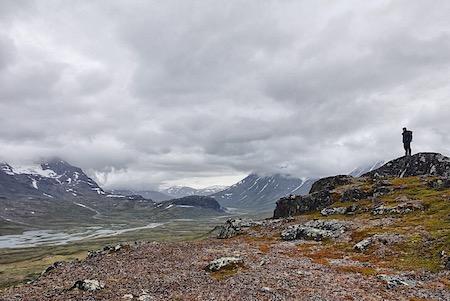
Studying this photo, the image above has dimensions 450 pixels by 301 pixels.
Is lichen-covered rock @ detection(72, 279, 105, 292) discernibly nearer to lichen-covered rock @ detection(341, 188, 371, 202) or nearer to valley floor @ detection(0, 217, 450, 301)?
valley floor @ detection(0, 217, 450, 301)

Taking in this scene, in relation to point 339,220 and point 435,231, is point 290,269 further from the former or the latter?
point 339,220

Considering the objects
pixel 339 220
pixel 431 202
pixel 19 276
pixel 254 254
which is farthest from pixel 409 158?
pixel 19 276

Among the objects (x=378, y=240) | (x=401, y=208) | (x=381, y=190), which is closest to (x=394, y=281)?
(x=378, y=240)

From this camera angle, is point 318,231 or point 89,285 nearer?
point 89,285

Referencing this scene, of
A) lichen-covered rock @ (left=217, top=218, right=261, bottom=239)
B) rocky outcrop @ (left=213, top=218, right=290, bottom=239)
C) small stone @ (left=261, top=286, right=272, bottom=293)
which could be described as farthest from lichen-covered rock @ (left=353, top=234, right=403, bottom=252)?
lichen-covered rock @ (left=217, top=218, right=261, bottom=239)

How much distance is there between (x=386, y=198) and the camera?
8731 centimetres

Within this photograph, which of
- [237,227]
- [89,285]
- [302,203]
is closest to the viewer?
[89,285]

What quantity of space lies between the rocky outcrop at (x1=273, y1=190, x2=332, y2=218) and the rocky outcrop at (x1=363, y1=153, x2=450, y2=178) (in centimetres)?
2741

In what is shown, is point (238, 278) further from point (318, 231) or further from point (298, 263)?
point (318, 231)

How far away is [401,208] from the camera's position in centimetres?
7544

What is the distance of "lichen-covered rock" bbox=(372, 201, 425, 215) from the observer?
74125 millimetres

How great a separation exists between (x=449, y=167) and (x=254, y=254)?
83.8m

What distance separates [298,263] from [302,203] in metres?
58.7

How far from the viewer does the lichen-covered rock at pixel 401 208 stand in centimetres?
7412
